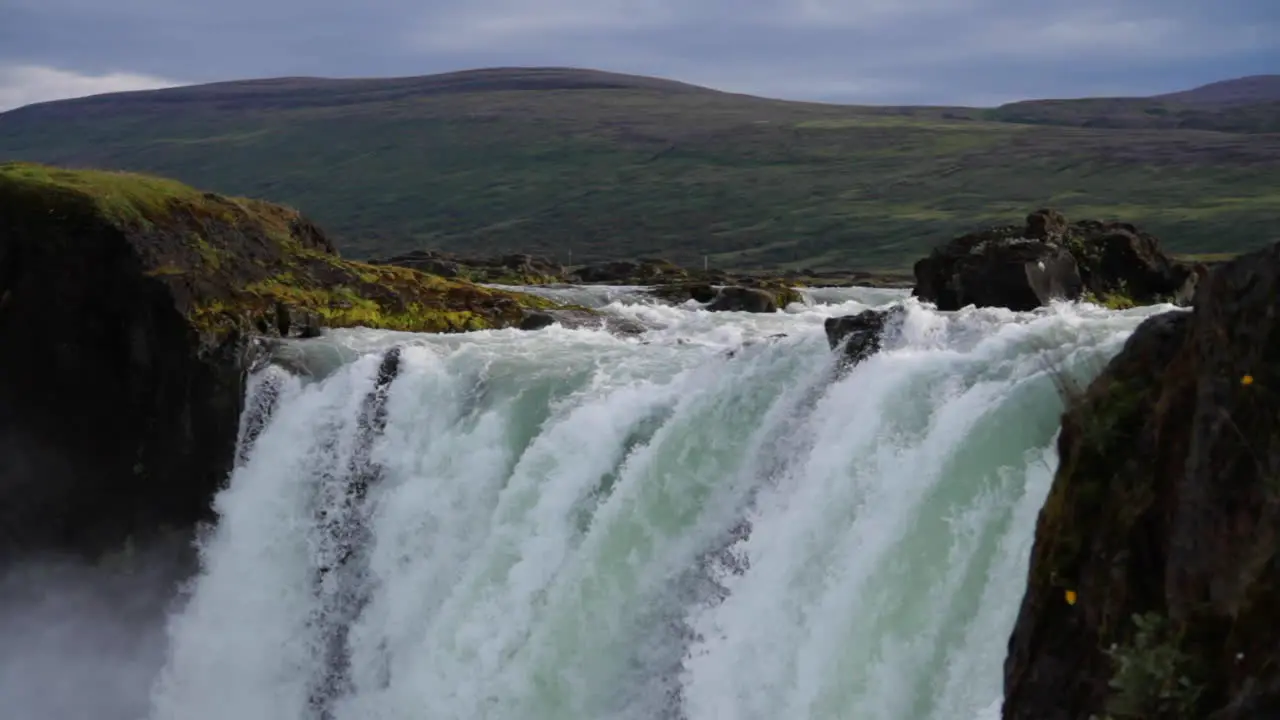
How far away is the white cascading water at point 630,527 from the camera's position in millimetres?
15133

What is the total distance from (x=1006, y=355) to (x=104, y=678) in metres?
22.2

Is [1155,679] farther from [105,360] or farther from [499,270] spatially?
[499,270]

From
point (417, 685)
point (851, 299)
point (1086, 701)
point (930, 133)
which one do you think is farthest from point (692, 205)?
point (1086, 701)

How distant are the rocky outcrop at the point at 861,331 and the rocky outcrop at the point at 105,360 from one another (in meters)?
14.8

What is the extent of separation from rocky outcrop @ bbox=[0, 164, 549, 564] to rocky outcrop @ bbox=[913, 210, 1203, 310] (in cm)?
1332

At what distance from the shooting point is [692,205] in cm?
14888

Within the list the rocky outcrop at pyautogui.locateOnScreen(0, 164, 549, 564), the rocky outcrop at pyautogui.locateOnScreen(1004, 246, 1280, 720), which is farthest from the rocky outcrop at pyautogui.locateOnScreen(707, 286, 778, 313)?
the rocky outcrop at pyautogui.locateOnScreen(1004, 246, 1280, 720)

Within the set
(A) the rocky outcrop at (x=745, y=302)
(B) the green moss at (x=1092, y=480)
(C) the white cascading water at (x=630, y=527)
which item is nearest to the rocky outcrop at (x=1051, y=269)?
(C) the white cascading water at (x=630, y=527)

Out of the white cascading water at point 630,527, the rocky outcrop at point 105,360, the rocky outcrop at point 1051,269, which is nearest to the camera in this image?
the white cascading water at point 630,527

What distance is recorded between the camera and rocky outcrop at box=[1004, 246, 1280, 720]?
946 cm

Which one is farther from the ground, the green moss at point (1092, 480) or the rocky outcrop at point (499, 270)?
the green moss at point (1092, 480)

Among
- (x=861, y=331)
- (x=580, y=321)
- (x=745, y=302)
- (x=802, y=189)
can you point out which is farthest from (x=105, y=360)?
(x=802, y=189)

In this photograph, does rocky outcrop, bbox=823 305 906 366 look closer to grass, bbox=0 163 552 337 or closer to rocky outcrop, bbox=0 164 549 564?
rocky outcrop, bbox=0 164 549 564

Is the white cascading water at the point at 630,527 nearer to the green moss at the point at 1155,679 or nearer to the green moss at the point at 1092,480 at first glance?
the green moss at the point at 1092,480
